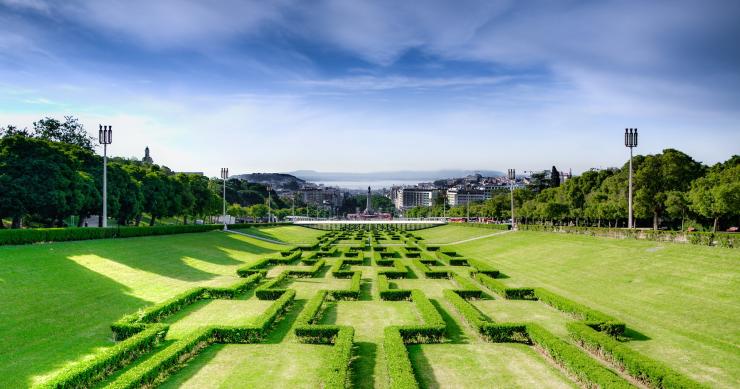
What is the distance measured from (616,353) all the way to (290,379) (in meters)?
10.5

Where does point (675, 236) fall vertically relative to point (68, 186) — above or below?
below

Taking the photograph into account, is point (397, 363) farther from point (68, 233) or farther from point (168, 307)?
point (68, 233)

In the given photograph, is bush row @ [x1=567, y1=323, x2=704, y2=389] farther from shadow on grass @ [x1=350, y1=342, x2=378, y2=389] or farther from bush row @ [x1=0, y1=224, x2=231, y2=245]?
bush row @ [x1=0, y1=224, x2=231, y2=245]

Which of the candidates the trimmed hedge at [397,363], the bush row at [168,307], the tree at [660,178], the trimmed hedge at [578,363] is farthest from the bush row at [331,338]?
the tree at [660,178]

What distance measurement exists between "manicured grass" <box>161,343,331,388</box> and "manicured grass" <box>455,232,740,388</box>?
11900 mm

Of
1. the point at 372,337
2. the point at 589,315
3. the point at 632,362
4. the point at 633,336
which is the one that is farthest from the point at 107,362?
the point at 633,336

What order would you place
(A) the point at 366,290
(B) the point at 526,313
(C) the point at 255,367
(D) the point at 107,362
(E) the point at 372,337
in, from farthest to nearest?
1. (A) the point at 366,290
2. (B) the point at 526,313
3. (E) the point at 372,337
4. (C) the point at 255,367
5. (D) the point at 107,362

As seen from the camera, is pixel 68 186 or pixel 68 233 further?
pixel 68 186

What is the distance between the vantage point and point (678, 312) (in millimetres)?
21594

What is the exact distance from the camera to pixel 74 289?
2262cm

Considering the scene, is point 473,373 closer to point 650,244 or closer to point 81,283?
point 81,283

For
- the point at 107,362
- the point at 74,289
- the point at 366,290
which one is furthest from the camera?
the point at 366,290

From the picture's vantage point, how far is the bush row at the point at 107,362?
12.7 meters

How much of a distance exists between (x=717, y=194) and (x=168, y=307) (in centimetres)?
5457
